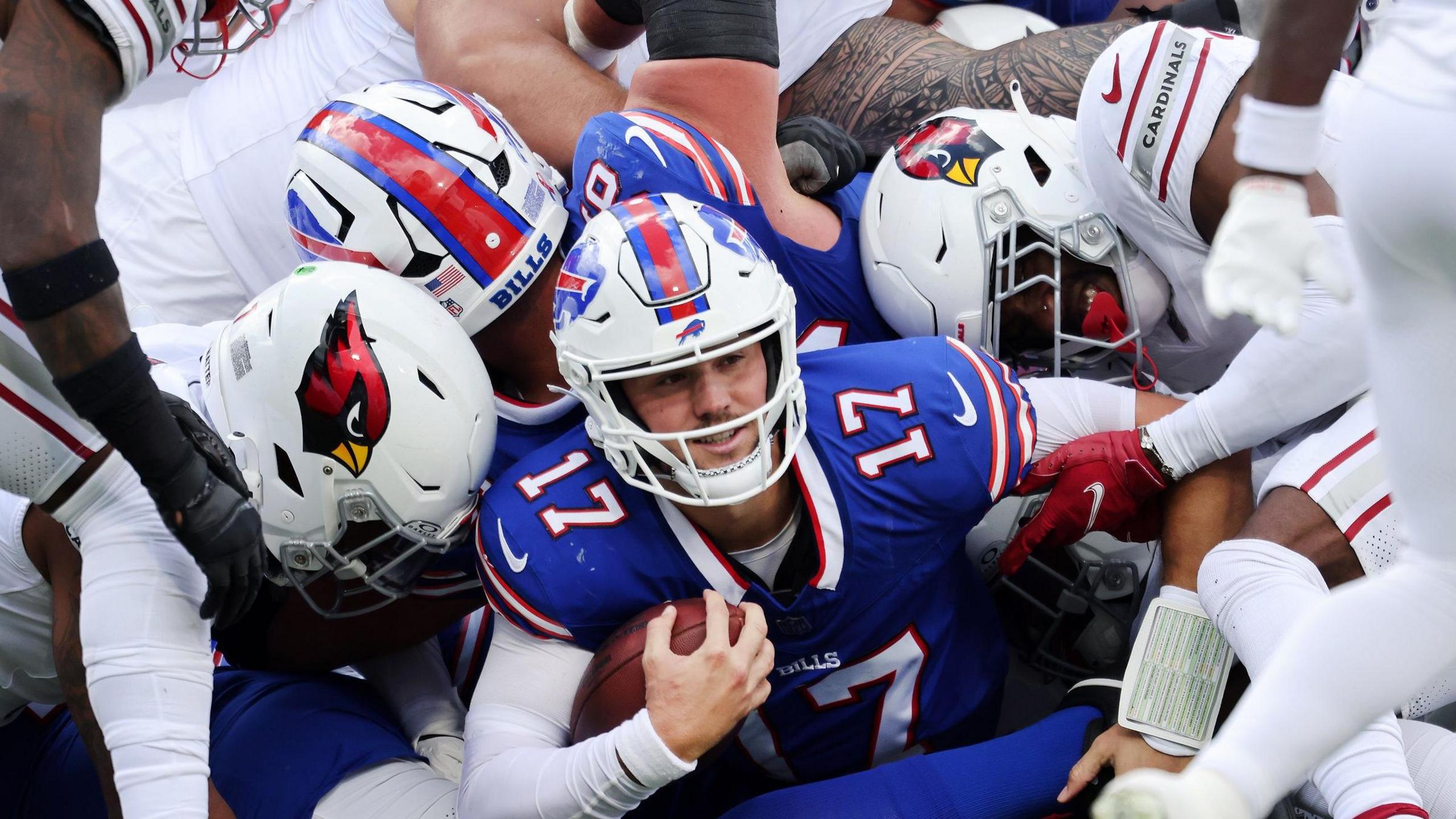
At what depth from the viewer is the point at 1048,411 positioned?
2316mm

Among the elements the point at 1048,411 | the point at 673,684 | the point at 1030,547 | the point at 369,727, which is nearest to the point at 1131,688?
the point at 1030,547

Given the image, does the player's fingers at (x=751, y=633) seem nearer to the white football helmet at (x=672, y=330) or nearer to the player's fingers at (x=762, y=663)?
the player's fingers at (x=762, y=663)

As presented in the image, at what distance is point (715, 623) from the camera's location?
188 cm

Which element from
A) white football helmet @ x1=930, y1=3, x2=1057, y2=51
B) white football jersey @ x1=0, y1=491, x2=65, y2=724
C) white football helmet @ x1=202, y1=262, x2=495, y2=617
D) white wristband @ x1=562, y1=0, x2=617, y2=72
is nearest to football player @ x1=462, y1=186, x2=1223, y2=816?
white football helmet @ x1=202, y1=262, x2=495, y2=617

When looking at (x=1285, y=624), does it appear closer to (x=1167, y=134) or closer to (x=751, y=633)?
(x=751, y=633)

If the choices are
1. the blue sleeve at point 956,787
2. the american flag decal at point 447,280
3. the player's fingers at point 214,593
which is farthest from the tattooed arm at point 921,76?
the player's fingers at point 214,593

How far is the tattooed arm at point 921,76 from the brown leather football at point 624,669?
163 cm

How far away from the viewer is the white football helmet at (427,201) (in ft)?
7.64

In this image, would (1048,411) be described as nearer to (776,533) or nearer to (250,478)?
(776,533)

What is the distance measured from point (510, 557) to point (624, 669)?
0.84ft

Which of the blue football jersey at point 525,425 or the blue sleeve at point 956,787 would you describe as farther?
the blue football jersey at point 525,425

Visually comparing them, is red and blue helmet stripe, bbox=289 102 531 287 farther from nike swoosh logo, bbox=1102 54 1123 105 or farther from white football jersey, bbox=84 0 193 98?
nike swoosh logo, bbox=1102 54 1123 105

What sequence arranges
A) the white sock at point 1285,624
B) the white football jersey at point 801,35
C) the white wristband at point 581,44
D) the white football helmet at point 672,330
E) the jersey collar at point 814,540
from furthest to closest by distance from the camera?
the white football jersey at point 801,35
the white wristband at point 581,44
the jersey collar at point 814,540
the white football helmet at point 672,330
the white sock at point 1285,624

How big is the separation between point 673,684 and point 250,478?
761mm
